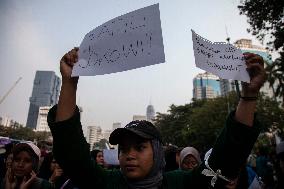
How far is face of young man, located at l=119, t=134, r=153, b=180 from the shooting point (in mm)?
1753

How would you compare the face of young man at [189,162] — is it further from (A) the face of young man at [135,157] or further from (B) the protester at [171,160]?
(A) the face of young man at [135,157]

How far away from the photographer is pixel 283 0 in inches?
490

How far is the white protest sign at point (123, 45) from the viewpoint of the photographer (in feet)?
6.03

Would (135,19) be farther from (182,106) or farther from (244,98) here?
(182,106)

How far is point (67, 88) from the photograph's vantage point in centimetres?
172

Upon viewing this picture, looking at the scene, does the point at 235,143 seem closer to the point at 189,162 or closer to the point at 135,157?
the point at 135,157

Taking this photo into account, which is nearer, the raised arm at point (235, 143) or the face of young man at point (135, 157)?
the raised arm at point (235, 143)

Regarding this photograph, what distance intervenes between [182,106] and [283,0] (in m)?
46.3

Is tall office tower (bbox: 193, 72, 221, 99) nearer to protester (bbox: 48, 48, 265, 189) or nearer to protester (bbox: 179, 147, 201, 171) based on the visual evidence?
protester (bbox: 179, 147, 201, 171)

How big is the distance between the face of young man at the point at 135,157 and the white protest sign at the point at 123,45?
494 mm

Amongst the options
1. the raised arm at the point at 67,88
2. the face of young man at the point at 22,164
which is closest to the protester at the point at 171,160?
the face of young man at the point at 22,164

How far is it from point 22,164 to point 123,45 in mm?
2116

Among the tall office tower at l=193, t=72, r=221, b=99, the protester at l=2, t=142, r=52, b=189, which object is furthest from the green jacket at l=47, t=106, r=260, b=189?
the tall office tower at l=193, t=72, r=221, b=99

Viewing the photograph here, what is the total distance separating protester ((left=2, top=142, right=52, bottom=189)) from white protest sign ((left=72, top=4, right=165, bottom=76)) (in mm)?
1900
